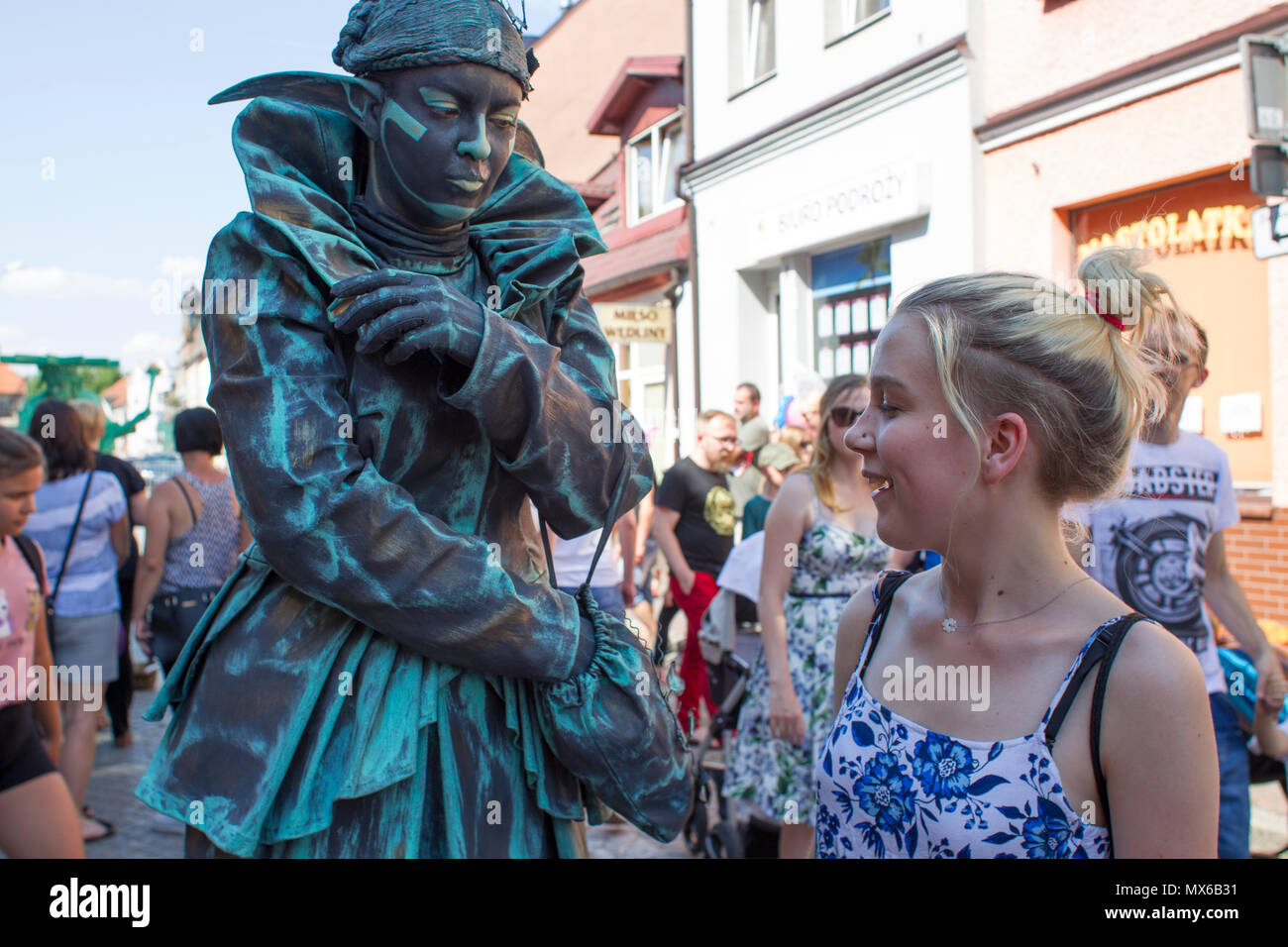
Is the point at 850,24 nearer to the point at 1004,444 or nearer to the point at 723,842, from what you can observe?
the point at 723,842

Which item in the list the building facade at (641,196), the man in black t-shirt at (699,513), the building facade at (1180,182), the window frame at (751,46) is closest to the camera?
the man in black t-shirt at (699,513)

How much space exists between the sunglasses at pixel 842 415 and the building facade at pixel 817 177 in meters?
3.85

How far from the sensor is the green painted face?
1.59 meters

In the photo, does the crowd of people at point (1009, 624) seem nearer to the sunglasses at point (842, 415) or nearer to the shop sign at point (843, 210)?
the sunglasses at point (842, 415)

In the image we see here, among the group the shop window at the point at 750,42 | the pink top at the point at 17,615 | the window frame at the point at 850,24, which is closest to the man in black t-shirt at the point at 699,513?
the pink top at the point at 17,615

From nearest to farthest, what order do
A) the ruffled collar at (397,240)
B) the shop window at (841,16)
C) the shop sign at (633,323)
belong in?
1. the ruffled collar at (397,240)
2. the shop window at (841,16)
3. the shop sign at (633,323)

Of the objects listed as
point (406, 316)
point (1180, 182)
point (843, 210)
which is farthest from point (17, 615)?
point (843, 210)

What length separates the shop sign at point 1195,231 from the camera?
283 inches

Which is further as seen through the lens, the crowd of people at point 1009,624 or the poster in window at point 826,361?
the poster in window at point 826,361

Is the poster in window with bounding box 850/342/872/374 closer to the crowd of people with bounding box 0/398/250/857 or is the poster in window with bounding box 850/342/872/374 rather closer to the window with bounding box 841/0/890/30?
the window with bounding box 841/0/890/30

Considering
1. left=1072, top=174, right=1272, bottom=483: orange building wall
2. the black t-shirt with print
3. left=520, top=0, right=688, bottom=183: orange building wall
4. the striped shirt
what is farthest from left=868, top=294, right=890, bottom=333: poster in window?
left=520, top=0, right=688, bottom=183: orange building wall

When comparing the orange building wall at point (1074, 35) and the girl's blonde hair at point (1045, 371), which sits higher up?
the orange building wall at point (1074, 35)

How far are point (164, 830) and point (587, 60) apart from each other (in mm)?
18502

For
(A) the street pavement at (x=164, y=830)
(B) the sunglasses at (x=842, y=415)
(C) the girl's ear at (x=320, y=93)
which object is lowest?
(A) the street pavement at (x=164, y=830)
